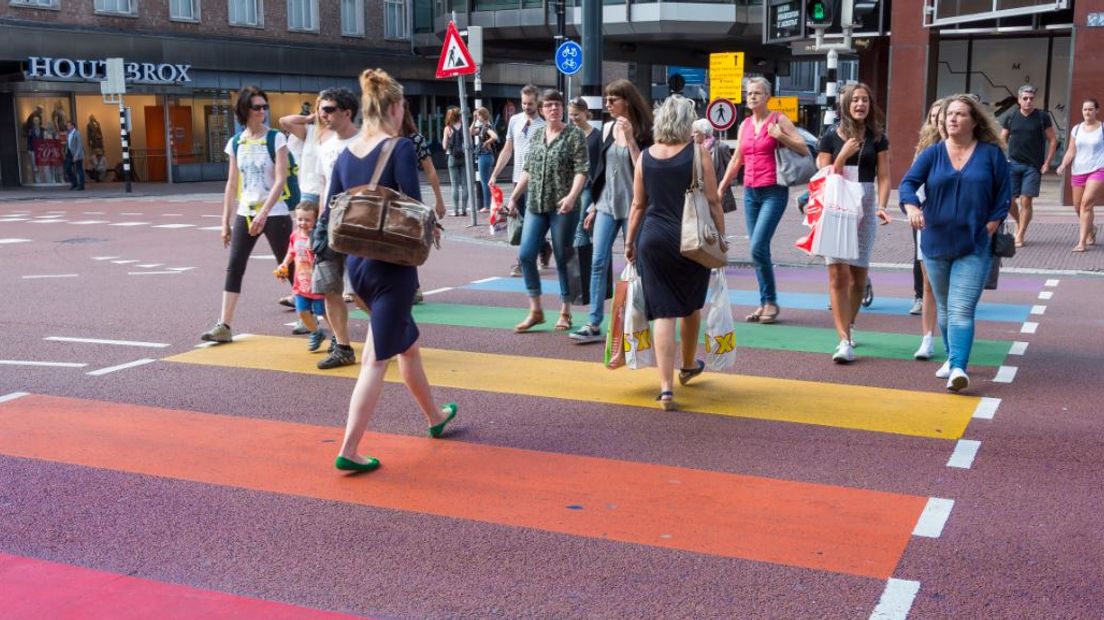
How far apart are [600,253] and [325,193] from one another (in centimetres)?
249

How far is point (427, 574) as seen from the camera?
4.21m

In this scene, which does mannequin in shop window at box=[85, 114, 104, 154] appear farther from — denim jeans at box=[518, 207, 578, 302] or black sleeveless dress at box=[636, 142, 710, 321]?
black sleeveless dress at box=[636, 142, 710, 321]

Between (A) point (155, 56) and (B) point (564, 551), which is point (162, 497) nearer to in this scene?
(B) point (564, 551)

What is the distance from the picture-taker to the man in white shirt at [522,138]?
435 inches

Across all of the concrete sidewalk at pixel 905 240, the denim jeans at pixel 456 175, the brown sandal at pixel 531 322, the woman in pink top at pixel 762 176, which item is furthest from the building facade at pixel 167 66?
the woman in pink top at pixel 762 176

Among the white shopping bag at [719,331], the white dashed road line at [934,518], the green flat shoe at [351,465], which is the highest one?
the white shopping bag at [719,331]

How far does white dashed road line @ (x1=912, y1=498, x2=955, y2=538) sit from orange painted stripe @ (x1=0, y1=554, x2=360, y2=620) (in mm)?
2189

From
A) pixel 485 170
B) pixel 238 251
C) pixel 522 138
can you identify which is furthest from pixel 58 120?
pixel 238 251

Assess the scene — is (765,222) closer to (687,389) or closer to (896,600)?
(687,389)

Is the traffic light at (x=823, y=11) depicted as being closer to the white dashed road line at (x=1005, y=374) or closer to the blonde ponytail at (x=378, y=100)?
the white dashed road line at (x=1005, y=374)

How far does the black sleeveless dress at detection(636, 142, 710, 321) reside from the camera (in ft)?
21.7

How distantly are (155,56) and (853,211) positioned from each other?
98.5ft

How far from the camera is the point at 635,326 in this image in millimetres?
6832

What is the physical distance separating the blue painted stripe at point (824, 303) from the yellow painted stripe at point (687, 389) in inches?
118
